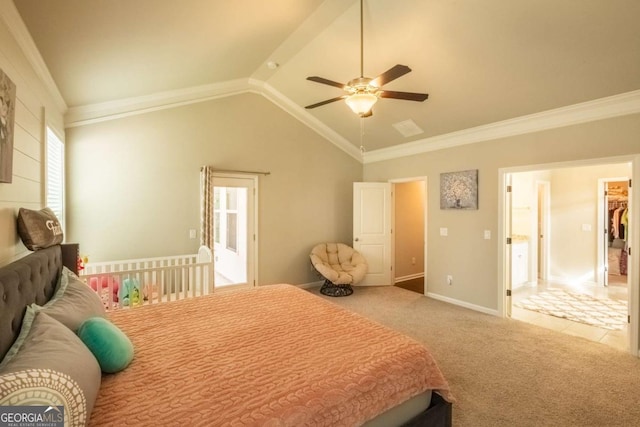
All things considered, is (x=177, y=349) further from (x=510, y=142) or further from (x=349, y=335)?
(x=510, y=142)

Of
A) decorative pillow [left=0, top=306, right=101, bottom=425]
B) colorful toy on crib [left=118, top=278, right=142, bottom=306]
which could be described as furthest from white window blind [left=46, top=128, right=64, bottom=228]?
decorative pillow [left=0, top=306, right=101, bottom=425]

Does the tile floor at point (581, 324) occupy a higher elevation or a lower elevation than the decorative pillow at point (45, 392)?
lower

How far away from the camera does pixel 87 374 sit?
1230 mm

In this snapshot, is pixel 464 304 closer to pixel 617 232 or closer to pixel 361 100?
pixel 361 100

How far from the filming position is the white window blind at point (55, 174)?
10.1 feet

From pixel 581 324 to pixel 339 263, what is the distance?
138 inches

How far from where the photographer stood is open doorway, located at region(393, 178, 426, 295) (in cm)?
629

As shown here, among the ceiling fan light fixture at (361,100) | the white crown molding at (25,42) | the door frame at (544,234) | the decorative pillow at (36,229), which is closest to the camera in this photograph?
the white crown molding at (25,42)

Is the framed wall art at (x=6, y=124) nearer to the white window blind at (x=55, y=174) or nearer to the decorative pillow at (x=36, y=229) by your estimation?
the decorative pillow at (x=36, y=229)

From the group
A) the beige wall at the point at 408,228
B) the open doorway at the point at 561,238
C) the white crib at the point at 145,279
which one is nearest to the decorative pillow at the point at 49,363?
the white crib at the point at 145,279

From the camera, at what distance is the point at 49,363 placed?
1.10m

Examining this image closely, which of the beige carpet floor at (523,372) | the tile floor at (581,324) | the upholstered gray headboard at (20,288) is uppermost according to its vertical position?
the upholstered gray headboard at (20,288)

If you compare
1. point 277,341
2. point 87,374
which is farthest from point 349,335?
point 87,374

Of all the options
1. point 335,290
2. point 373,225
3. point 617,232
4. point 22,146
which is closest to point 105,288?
point 22,146
